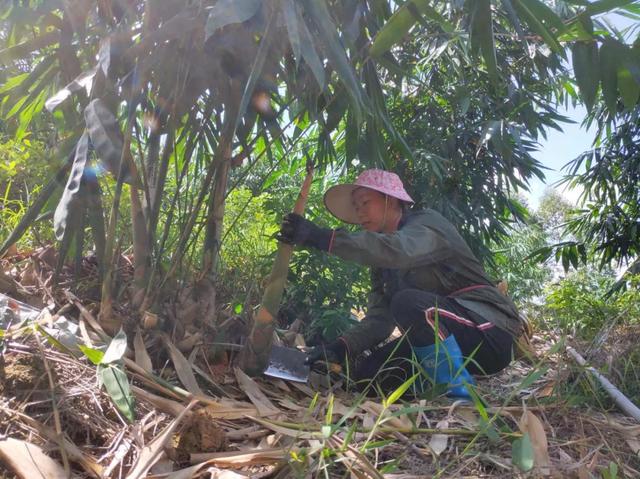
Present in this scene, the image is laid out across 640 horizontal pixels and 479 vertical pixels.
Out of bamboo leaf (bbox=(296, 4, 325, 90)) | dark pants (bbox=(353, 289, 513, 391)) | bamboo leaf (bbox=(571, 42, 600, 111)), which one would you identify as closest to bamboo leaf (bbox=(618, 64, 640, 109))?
bamboo leaf (bbox=(571, 42, 600, 111))

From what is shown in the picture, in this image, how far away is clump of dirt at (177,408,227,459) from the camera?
1217 millimetres

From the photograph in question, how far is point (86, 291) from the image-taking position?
78.1 inches

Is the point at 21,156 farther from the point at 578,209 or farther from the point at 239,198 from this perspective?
the point at 578,209

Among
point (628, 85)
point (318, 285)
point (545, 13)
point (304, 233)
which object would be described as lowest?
point (318, 285)

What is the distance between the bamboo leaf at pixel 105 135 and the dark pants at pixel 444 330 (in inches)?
38.4

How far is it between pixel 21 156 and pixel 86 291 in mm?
653

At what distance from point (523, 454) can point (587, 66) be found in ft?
4.64

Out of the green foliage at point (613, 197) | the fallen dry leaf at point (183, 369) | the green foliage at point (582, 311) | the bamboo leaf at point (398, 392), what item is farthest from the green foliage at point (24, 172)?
the green foliage at point (613, 197)

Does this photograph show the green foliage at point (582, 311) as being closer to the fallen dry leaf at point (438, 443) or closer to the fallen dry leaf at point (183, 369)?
the fallen dry leaf at point (438, 443)

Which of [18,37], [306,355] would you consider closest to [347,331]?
[306,355]

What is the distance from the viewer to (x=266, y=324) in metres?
1.89

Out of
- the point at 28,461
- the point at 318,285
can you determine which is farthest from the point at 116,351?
the point at 318,285

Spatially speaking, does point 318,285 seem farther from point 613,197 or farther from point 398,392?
point 613,197

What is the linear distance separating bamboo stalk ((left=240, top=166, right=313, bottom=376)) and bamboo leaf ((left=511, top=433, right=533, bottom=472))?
2.95 feet
